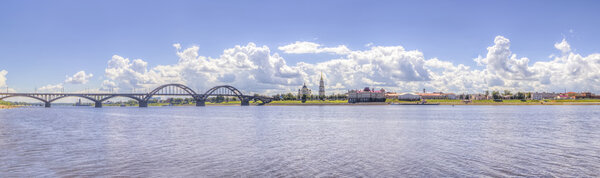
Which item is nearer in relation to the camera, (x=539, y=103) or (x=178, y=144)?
(x=178, y=144)

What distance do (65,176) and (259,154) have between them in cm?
862

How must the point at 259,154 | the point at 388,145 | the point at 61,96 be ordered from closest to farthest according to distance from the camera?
the point at 259,154 → the point at 388,145 → the point at 61,96

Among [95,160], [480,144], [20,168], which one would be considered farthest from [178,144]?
[480,144]

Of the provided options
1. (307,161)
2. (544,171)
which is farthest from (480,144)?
(307,161)

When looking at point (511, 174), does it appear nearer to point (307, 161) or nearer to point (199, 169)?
point (307, 161)

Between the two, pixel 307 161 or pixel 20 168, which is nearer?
pixel 20 168

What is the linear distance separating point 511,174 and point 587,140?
16.5m

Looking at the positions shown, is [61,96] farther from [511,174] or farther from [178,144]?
[511,174]

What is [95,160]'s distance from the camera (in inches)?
712

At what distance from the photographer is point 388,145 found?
24219 millimetres

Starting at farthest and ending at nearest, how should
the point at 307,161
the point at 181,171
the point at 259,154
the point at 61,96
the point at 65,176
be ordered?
the point at 61,96 < the point at 259,154 < the point at 307,161 < the point at 181,171 < the point at 65,176

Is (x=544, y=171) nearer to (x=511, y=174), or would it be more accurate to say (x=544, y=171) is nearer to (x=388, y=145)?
(x=511, y=174)

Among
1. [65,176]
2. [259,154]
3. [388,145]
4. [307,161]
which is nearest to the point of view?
[65,176]

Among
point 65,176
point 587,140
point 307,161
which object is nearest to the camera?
point 65,176
